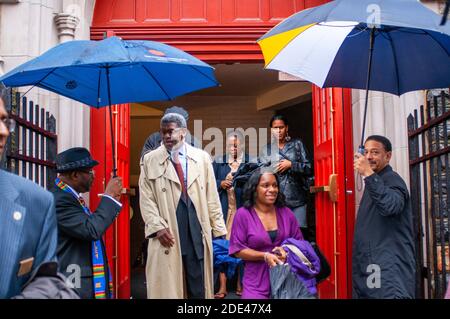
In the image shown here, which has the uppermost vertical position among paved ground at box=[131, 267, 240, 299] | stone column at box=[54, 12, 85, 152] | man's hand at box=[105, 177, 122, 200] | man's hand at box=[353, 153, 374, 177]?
stone column at box=[54, 12, 85, 152]

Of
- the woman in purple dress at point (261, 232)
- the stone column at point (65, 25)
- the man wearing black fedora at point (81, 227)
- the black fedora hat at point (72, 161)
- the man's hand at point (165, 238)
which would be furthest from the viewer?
the stone column at point (65, 25)

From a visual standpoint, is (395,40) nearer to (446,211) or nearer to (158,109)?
(446,211)

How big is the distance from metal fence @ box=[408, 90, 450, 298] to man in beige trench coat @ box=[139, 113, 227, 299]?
1.62 m

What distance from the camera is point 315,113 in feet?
21.6

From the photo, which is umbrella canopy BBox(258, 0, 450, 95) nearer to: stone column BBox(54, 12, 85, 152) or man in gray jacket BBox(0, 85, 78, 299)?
stone column BBox(54, 12, 85, 152)

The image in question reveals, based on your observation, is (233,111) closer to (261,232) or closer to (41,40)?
(41,40)

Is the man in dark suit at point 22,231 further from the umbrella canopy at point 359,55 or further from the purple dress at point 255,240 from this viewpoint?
the umbrella canopy at point 359,55


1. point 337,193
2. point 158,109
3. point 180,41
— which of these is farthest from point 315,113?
point 158,109

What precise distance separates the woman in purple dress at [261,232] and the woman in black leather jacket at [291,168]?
5.14 ft

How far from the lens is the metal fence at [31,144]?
4.26 meters

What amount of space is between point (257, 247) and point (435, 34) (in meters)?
1.99

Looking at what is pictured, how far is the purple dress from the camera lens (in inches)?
174

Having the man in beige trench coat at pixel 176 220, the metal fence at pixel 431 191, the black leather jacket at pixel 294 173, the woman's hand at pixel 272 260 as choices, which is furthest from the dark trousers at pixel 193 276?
the metal fence at pixel 431 191

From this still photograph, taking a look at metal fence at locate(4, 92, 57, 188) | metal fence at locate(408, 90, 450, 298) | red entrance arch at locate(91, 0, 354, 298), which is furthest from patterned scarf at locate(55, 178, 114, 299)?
metal fence at locate(408, 90, 450, 298)
